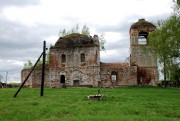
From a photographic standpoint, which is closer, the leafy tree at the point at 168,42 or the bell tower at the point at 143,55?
the leafy tree at the point at 168,42

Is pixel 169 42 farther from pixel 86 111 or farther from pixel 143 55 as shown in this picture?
pixel 86 111

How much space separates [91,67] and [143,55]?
27.6 feet

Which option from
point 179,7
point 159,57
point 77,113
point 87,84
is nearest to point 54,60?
point 87,84

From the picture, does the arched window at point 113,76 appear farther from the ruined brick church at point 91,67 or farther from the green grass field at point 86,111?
the green grass field at point 86,111

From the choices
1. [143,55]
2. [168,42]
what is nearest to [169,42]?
[168,42]

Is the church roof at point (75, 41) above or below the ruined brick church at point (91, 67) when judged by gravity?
above

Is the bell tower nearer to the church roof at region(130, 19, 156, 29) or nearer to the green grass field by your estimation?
the church roof at region(130, 19, 156, 29)

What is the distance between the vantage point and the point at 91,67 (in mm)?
47438

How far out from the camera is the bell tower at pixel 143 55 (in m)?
48.1

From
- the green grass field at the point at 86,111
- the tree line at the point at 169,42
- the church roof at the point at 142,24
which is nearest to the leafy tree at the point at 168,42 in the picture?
the tree line at the point at 169,42

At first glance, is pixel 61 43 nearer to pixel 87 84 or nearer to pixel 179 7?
pixel 87 84

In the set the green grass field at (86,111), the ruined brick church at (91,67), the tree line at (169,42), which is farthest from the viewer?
the ruined brick church at (91,67)

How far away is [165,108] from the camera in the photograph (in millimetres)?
19031

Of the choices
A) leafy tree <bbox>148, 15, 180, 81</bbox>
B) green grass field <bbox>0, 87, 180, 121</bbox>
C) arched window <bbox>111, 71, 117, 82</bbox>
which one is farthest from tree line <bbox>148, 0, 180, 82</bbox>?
green grass field <bbox>0, 87, 180, 121</bbox>
